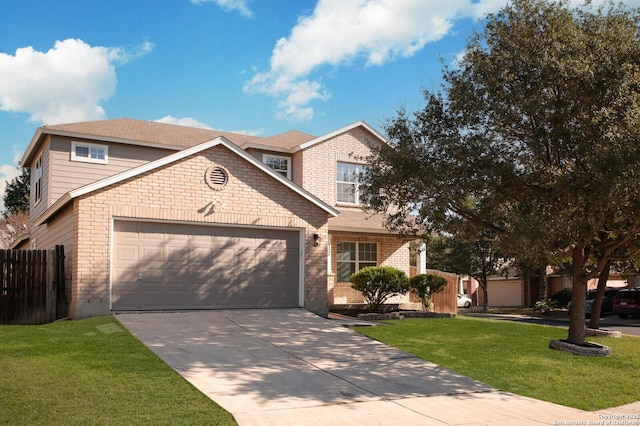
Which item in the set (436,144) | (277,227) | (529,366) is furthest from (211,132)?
(529,366)

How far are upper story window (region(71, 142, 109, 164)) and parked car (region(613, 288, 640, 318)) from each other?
25084 mm

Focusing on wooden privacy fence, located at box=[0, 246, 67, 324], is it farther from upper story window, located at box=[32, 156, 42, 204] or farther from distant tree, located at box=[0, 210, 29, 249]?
distant tree, located at box=[0, 210, 29, 249]

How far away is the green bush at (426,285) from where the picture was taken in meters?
21.5

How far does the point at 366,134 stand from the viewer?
79.3 ft

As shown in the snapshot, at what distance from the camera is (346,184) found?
2338 centimetres

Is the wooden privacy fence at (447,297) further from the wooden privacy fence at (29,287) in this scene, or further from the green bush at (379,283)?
the wooden privacy fence at (29,287)

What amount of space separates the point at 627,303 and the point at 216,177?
22.8 metres

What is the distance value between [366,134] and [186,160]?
980 cm

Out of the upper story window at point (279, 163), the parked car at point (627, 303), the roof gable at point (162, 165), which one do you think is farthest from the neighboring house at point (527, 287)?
the roof gable at point (162, 165)

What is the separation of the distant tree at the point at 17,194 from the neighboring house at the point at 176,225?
90.9 ft

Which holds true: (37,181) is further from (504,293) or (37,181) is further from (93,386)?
(504,293)

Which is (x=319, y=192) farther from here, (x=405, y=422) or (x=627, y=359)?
(x=405, y=422)

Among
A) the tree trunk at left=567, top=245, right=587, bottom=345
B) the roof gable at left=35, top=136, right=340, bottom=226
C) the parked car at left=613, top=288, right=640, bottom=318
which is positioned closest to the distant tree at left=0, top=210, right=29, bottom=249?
the roof gable at left=35, top=136, right=340, bottom=226

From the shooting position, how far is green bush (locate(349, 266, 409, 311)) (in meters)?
19.7
